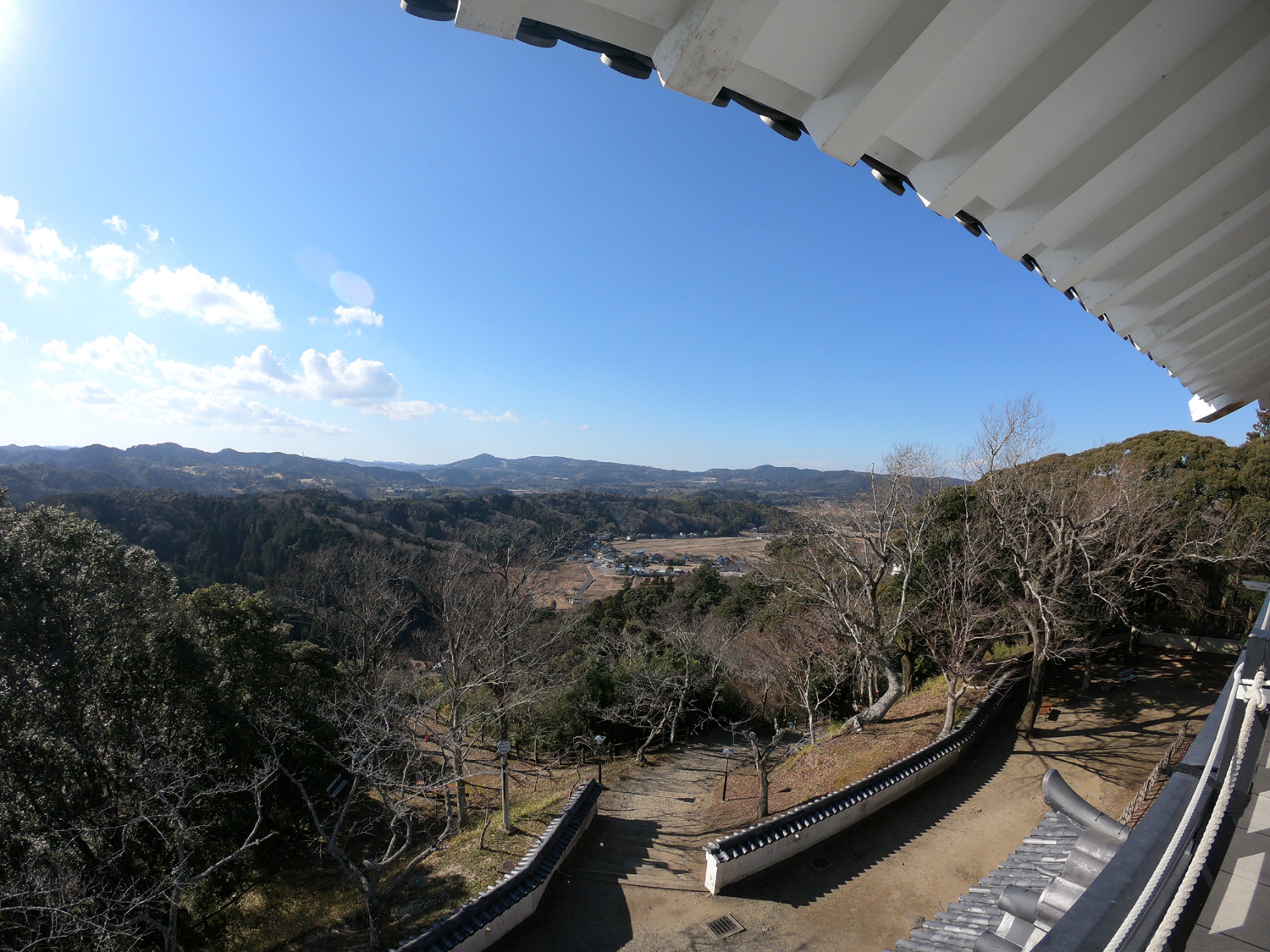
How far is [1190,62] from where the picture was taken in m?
1.11

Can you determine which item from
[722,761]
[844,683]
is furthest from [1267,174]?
[844,683]

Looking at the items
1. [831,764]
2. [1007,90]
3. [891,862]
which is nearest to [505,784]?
[891,862]

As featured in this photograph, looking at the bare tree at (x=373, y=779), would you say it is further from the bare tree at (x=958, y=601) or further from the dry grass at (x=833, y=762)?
the bare tree at (x=958, y=601)

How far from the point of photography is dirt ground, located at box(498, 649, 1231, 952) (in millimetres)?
6246

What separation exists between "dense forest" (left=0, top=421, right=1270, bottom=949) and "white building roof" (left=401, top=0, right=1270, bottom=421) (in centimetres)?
730

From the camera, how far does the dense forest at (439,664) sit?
649cm

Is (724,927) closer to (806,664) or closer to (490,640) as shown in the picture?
(490,640)

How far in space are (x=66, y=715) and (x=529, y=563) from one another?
7196mm

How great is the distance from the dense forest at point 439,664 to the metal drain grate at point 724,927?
2181mm

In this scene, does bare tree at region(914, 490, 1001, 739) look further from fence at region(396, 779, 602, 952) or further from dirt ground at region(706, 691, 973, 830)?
fence at region(396, 779, 602, 952)

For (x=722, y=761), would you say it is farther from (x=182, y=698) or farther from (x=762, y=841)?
(x=182, y=698)

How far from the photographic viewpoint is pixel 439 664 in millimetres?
11789

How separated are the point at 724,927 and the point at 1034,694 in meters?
7.68

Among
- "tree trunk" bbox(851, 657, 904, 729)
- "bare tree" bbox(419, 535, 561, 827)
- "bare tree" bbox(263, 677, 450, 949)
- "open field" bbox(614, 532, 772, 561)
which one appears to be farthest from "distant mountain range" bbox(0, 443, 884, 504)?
"bare tree" bbox(263, 677, 450, 949)
